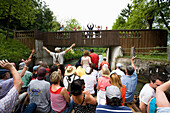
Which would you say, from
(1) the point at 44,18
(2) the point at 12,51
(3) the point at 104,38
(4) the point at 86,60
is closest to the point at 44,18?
(1) the point at 44,18

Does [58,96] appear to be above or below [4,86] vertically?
below

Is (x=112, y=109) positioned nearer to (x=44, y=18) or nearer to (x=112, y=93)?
(x=112, y=93)

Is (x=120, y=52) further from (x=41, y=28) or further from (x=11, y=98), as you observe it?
(x=41, y=28)

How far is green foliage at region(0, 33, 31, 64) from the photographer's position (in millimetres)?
7786

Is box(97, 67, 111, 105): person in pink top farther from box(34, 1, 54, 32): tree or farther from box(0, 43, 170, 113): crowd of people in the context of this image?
box(34, 1, 54, 32): tree

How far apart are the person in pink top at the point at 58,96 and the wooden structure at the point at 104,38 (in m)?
9.82

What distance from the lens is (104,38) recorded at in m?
11.3

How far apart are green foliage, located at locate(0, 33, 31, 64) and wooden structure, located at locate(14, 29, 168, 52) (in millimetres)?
1210

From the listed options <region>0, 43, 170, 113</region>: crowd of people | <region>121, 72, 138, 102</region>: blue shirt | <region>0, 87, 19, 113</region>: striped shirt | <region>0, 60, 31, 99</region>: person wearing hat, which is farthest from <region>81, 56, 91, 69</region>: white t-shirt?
<region>0, 87, 19, 113</region>: striped shirt

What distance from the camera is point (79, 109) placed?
1865 mm

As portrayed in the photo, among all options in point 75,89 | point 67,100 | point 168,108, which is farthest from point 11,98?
point 168,108

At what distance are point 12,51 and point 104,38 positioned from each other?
32.7 ft

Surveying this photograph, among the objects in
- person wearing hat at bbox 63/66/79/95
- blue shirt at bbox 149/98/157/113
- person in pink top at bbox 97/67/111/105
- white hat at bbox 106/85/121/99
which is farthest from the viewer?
person wearing hat at bbox 63/66/79/95

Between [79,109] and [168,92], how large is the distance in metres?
1.56
